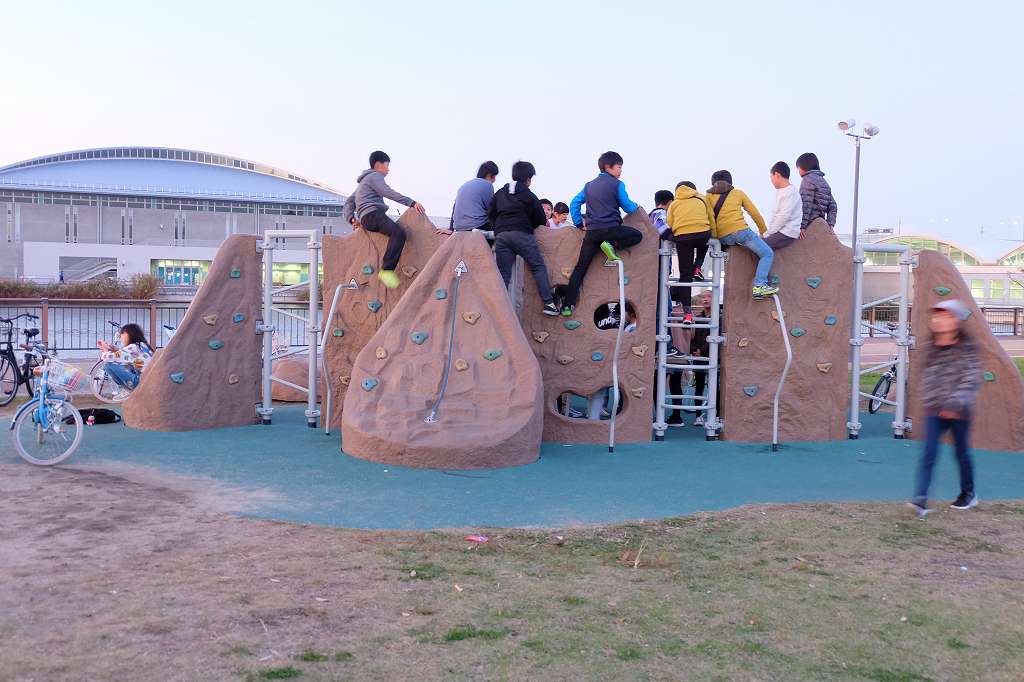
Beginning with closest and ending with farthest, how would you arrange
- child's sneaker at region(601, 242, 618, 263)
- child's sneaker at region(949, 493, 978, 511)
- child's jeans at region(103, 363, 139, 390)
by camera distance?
child's sneaker at region(949, 493, 978, 511), child's sneaker at region(601, 242, 618, 263), child's jeans at region(103, 363, 139, 390)

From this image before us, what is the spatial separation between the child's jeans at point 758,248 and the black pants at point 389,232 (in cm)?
376

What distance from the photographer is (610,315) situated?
1137cm

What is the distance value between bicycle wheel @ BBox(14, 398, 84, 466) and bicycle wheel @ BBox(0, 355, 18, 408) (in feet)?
15.4

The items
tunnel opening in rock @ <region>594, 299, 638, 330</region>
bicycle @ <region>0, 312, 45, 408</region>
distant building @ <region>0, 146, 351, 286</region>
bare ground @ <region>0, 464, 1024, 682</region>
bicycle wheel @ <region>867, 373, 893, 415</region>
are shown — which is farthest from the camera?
distant building @ <region>0, 146, 351, 286</region>

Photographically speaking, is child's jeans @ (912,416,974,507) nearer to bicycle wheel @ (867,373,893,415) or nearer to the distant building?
bicycle wheel @ (867,373,893,415)

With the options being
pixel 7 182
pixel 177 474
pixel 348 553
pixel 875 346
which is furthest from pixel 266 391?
pixel 7 182

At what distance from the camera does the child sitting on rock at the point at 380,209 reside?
35.3ft

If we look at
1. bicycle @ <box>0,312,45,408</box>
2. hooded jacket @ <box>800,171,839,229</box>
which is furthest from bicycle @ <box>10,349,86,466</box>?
hooded jacket @ <box>800,171,839,229</box>

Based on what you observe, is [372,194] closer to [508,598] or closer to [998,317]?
[508,598]

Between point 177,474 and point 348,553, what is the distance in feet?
10.8

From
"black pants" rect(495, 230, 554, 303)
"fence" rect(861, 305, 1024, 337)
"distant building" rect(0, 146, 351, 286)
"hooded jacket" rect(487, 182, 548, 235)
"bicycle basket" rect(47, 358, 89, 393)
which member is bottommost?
"bicycle basket" rect(47, 358, 89, 393)

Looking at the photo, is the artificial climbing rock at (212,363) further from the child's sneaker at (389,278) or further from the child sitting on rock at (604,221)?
the child sitting on rock at (604,221)

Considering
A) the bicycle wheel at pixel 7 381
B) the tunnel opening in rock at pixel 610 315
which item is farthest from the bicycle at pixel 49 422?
the tunnel opening in rock at pixel 610 315

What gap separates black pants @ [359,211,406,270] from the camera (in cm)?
1078
